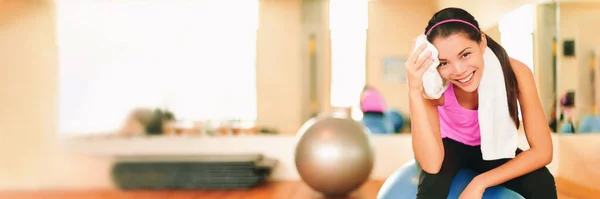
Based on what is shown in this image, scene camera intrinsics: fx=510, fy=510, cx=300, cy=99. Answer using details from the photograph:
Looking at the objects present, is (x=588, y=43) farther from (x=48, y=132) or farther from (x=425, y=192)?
(x=48, y=132)

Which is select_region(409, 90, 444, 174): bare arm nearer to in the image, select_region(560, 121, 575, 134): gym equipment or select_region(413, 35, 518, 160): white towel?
select_region(413, 35, 518, 160): white towel

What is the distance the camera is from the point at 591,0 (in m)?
2.68

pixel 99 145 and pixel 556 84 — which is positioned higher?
pixel 556 84

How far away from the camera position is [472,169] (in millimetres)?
1431

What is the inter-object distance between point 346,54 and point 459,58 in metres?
2.29

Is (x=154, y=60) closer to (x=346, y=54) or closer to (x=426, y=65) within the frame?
(x=346, y=54)

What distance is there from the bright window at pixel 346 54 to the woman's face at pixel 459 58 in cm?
215

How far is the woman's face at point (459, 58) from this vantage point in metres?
1.20

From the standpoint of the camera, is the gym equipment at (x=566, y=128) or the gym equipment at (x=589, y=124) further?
the gym equipment at (x=589, y=124)

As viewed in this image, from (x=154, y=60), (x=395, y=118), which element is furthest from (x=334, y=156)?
(x=154, y=60)

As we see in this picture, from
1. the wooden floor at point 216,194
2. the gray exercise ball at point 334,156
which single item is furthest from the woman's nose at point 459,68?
the wooden floor at point 216,194

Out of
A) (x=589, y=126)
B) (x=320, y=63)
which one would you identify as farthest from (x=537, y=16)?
(x=320, y=63)

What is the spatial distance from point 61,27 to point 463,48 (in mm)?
2831

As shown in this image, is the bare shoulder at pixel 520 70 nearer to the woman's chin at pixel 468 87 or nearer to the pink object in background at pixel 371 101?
the woman's chin at pixel 468 87
